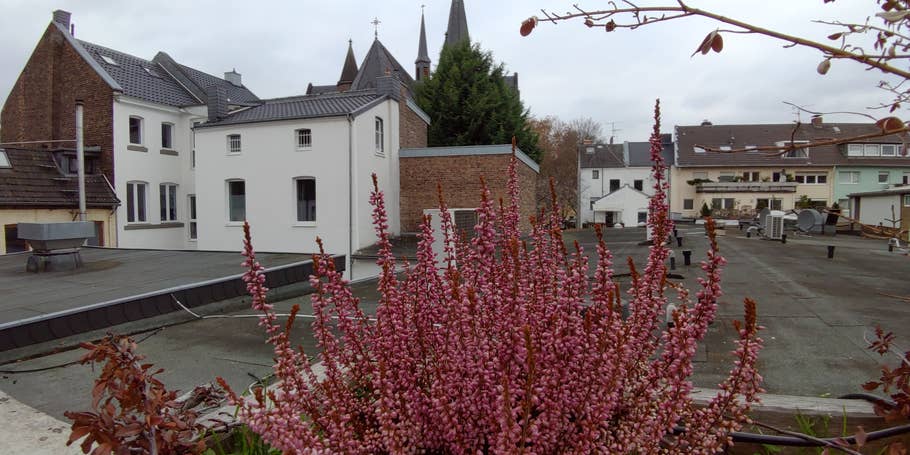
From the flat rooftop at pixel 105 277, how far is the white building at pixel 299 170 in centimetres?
707

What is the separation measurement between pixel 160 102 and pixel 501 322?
86.7 ft

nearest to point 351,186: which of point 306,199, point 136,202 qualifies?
point 306,199

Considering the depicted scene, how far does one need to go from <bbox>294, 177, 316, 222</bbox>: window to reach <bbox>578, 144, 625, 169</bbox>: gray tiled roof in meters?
41.4

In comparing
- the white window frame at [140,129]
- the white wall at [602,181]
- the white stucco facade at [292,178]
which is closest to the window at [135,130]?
the white window frame at [140,129]

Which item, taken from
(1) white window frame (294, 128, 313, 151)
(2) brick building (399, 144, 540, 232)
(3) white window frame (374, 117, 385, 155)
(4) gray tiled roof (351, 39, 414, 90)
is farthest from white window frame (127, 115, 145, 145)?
(4) gray tiled roof (351, 39, 414, 90)

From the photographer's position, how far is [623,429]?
176 cm

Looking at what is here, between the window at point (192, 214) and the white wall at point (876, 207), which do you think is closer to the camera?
the window at point (192, 214)

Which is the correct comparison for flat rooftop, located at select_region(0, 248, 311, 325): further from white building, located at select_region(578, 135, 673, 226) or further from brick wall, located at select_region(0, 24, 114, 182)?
white building, located at select_region(578, 135, 673, 226)

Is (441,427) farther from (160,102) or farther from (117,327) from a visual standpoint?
(160,102)

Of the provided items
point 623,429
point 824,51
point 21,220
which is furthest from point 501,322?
point 21,220

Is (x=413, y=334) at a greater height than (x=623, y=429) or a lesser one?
greater

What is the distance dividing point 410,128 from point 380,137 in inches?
103

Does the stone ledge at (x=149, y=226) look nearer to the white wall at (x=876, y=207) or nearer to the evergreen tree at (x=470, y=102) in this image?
the evergreen tree at (x=470, y=102)

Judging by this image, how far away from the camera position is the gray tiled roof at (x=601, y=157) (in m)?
57.0
